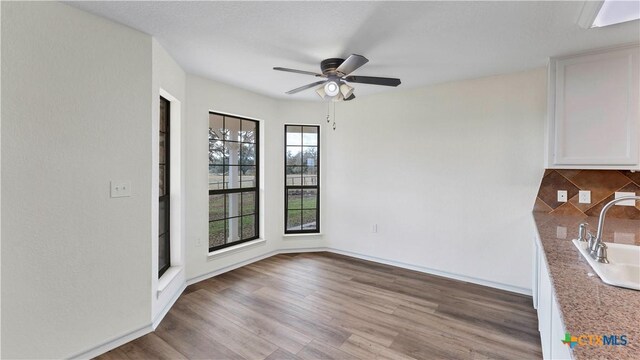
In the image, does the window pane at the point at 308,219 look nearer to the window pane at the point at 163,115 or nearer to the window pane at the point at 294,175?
the window pane at the point at 294,175

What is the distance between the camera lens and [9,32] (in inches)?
63.6

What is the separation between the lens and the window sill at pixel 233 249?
11.4 feet

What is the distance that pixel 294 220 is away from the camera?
4492mm

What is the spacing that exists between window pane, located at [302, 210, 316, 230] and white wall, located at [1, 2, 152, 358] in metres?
2.51

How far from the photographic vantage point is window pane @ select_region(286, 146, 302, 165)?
444cm

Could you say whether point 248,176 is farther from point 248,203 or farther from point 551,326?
point 551,326

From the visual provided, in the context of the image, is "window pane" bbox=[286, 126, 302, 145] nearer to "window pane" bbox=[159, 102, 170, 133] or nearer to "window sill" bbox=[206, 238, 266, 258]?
"window sill" bbox=[206, 238, 266, 258]

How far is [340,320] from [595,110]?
2.82m

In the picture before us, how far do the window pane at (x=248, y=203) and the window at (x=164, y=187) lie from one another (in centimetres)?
113

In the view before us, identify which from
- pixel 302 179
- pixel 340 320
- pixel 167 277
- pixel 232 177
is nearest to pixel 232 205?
pixel 232 177

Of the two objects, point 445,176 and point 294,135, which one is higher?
point 294,135

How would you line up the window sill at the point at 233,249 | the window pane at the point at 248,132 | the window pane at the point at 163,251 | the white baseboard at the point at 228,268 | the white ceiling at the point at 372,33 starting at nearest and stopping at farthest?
the white ceiling at the point at 372,33
the window pane at the point at 163,251
the white baseboard at the point at 228,268
the window sill at the point at 233,249
the window pane at the point at 248,132

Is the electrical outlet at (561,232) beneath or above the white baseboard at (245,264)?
above

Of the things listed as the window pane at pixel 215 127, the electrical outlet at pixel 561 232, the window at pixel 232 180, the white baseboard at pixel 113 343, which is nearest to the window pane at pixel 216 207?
the window at pixel 232 180
